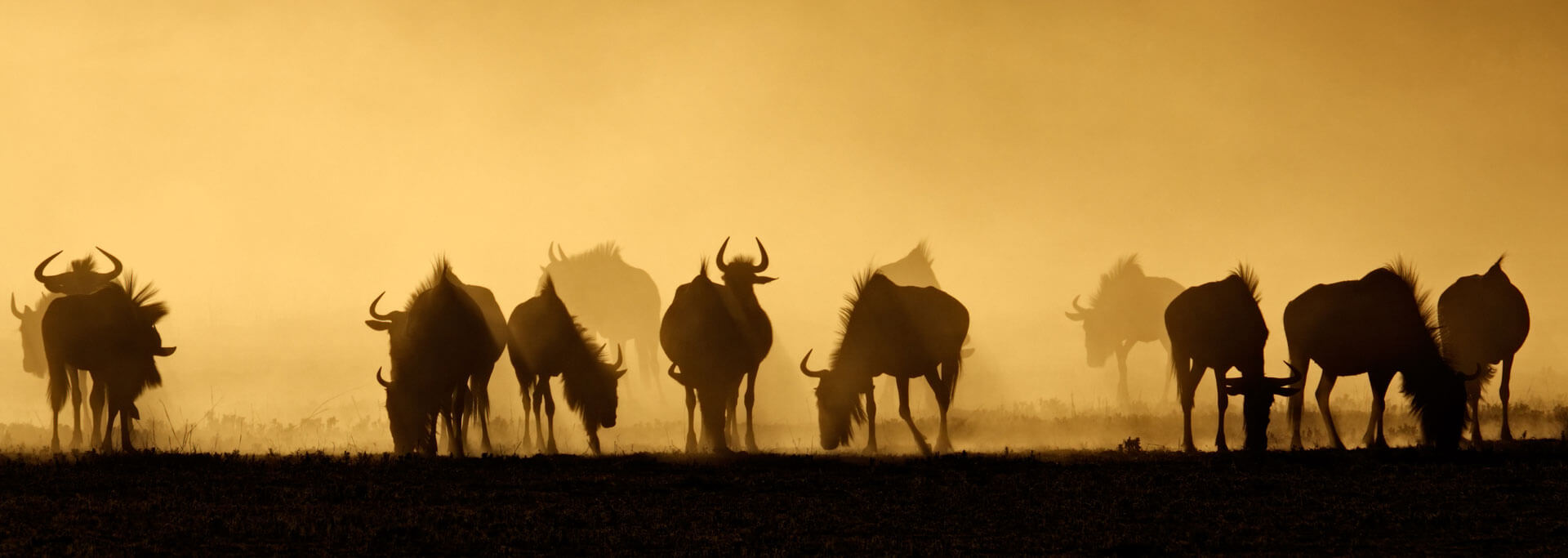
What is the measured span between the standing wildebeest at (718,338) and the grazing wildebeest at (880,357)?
87 cm

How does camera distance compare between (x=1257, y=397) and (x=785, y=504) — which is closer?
(x=785, y=504)

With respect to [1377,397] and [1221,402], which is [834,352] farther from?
[1377,397]

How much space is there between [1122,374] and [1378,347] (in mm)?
15877

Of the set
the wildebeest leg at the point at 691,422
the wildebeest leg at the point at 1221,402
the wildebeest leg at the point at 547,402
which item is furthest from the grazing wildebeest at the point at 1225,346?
the wildebeest leg at the point at 547,402

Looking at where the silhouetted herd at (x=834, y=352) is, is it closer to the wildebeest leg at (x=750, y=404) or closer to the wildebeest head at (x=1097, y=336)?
the wildebeest leg at (x=750, y=404)

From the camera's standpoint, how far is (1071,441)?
21.2 metres

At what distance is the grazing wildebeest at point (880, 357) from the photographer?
19489 mm

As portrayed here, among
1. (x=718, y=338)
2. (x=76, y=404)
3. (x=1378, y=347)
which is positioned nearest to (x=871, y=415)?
(x=718, y=338)

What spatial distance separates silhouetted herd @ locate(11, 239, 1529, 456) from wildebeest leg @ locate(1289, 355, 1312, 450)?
1.2 inches

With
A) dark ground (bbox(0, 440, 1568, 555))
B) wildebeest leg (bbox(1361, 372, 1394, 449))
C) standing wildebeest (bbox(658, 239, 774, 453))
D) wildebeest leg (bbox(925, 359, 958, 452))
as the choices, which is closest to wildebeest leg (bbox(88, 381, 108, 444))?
dark ground (bbox(0, 440, 1568, 555))

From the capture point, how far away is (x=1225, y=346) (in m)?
18.7

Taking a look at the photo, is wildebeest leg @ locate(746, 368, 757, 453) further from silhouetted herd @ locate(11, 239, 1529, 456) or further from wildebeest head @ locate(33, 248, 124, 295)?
wildebeest head @ locate(33, 248, 124, 295)

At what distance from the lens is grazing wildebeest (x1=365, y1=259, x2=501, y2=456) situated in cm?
1819

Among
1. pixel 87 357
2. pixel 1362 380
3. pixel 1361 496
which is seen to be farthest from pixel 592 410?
pixel 1362 380
